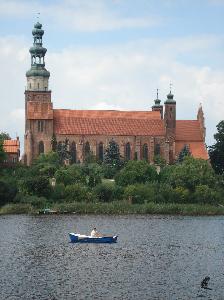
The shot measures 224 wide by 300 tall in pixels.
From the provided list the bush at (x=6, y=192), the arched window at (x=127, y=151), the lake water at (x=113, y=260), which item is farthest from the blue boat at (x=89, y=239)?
the arched window at (x=127, y=151)

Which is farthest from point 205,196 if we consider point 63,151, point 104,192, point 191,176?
point 63,151

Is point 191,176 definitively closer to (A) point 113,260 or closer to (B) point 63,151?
(B) point 63,151

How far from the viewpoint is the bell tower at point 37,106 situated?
141500mm

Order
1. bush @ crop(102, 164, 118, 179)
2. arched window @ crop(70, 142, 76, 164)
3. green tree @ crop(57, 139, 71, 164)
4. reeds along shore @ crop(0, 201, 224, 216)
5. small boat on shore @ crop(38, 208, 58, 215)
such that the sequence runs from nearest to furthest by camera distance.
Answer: small boat on shore @ crop(38, 208, 58, 215), reeds along shore @ crop(0, 201, 224, 216), bush @ crop(102, 164, 118, 179), green tree @ crop(57, 139, 71, 164), arched window @ crop(70, 142, 76, 164)

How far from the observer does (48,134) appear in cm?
14225

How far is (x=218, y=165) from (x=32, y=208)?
51518 millimetres

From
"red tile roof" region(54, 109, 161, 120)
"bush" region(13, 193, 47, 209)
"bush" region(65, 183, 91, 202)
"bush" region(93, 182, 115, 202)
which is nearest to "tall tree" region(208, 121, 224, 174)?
"red tile roof" region(54, 109, 161, 120)

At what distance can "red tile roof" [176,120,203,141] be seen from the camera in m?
151

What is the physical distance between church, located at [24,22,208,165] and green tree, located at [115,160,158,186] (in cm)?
2385

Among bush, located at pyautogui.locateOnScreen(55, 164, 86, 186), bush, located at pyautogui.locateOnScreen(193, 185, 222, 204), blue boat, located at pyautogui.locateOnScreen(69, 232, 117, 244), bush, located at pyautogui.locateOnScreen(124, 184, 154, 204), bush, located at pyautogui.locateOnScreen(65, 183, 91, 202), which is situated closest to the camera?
blue boat, located at pyautogui.locateOnScreen(69, 232, 117, 244)

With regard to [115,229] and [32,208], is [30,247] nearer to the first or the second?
[115,229]

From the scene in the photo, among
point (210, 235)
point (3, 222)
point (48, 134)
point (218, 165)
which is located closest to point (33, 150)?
point (48, 134)

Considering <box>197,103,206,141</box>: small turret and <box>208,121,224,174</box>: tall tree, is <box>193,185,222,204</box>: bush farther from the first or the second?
<box>197,103,206,141</box>: small turret

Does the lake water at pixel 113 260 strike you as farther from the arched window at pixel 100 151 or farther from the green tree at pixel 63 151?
the arched window at pixel 100 151
